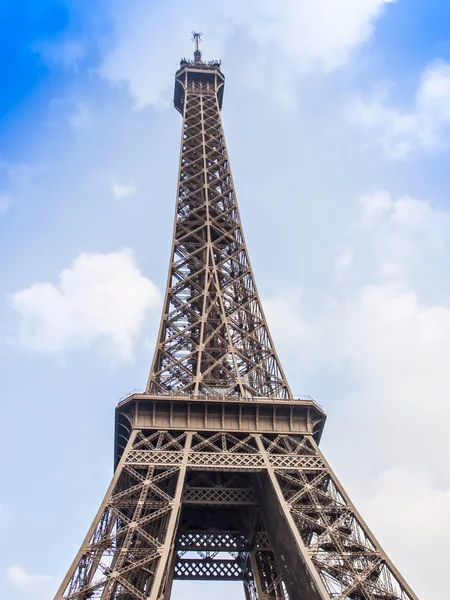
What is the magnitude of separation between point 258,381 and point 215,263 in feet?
34.7

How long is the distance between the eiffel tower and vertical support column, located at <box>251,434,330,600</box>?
0.08 meters

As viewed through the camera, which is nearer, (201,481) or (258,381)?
(201,481)

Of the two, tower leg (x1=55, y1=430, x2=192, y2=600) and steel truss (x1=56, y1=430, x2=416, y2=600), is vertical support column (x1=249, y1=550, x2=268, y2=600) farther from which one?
tower leg (x1=55, y1=430, x2=192, y2=600)

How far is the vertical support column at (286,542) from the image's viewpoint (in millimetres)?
25920

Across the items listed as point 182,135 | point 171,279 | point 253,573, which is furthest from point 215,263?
point 253,573

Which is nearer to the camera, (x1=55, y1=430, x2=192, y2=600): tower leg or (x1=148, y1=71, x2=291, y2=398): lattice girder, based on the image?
(x1=55, y1=430, x2=192, y2=600): tower leg

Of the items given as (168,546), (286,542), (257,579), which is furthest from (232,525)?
(168,546)

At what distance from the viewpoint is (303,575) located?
88.5 feet

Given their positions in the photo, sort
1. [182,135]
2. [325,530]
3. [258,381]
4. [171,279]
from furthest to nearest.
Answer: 1. [182,135]
2. [171,279]
3. [258,381]
4. [325,530]

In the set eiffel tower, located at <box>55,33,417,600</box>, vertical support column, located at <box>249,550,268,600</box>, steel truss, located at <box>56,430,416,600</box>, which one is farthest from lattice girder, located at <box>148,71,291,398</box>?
vertical support column, located at <box>249,550,268,600</box>

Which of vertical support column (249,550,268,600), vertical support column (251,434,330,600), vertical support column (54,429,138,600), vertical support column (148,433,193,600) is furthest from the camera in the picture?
vertical support column (249,550,268,600)

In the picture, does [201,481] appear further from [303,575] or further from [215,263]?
[215,263]

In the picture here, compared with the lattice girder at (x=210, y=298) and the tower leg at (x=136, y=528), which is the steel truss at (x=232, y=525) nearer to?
the tower leg at (x=136, y=528)

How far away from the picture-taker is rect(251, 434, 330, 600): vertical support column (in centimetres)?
2592
